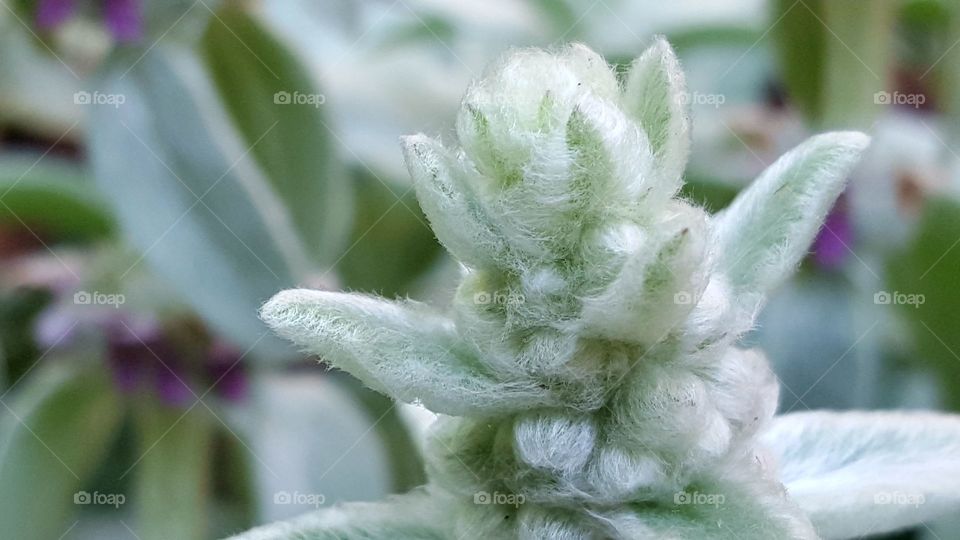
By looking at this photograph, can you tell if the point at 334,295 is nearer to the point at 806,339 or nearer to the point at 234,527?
the point at 234,527

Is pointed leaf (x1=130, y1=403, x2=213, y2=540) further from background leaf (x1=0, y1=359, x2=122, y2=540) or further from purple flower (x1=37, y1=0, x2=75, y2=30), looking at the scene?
purple flower (x1=37, y1=0, x2=75, y2=30)

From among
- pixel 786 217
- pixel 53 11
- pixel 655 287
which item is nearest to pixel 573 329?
pixel 655 287

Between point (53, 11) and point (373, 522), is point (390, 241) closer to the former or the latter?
point (53, 11)

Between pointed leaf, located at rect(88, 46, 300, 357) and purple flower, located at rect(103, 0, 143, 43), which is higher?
purple flower, located at rect(103, 0, 143, 43)

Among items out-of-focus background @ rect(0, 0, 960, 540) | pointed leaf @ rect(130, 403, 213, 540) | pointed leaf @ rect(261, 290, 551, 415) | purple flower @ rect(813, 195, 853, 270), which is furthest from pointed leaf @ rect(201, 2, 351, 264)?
pointed leaf @ rect(261, 290, 551, 415)


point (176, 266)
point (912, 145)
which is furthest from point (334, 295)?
point (912, 145)

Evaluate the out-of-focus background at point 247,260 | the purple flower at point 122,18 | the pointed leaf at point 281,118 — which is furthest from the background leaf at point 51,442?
the purple flower at point 122,18

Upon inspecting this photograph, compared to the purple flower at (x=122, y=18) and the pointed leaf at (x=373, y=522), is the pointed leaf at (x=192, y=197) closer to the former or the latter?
the purple flower at (x=122, y=18)
